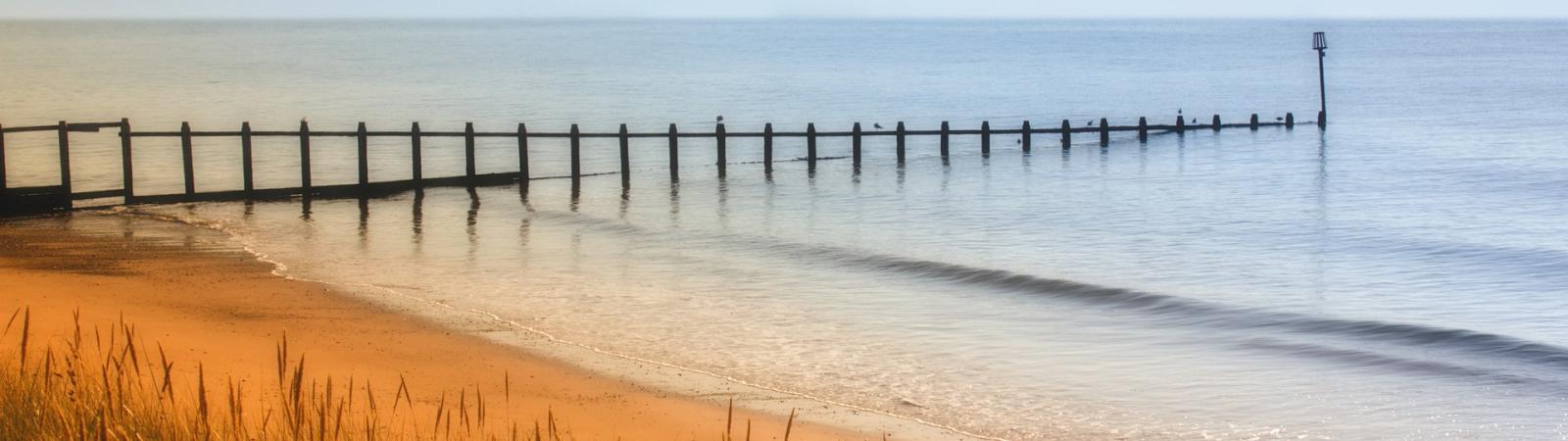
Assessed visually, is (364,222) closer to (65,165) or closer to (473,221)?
(473,221)

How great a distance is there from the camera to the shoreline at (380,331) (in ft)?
35.3

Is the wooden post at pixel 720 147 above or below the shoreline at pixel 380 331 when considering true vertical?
above

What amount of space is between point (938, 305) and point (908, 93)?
77.8 meters

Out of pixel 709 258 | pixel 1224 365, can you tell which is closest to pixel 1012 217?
pixel 709 258

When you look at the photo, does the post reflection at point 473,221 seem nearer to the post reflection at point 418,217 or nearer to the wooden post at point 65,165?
the post reflection at point 418,217

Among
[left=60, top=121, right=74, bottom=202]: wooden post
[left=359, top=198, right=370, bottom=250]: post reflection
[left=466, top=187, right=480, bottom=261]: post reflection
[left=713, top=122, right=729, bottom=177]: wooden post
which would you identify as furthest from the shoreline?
[left=713, top=122, right=729, bottom=177]: wooden post

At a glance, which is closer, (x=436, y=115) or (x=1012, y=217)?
(x=1012, y=217)

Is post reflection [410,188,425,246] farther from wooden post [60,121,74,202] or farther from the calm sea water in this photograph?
wooden post [60,121,74,202]

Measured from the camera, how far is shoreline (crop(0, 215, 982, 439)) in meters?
10.8

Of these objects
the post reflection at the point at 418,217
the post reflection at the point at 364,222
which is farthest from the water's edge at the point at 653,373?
the post reflection at the point at 418,217

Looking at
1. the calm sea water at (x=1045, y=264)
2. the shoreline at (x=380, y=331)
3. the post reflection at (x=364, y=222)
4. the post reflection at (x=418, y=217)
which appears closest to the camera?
the shoreline at (x=380, y=331)

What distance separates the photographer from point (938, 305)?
55.4 ft

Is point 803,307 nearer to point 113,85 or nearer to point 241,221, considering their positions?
A: point 241,221

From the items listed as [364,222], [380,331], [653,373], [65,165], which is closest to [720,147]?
[364,222]
